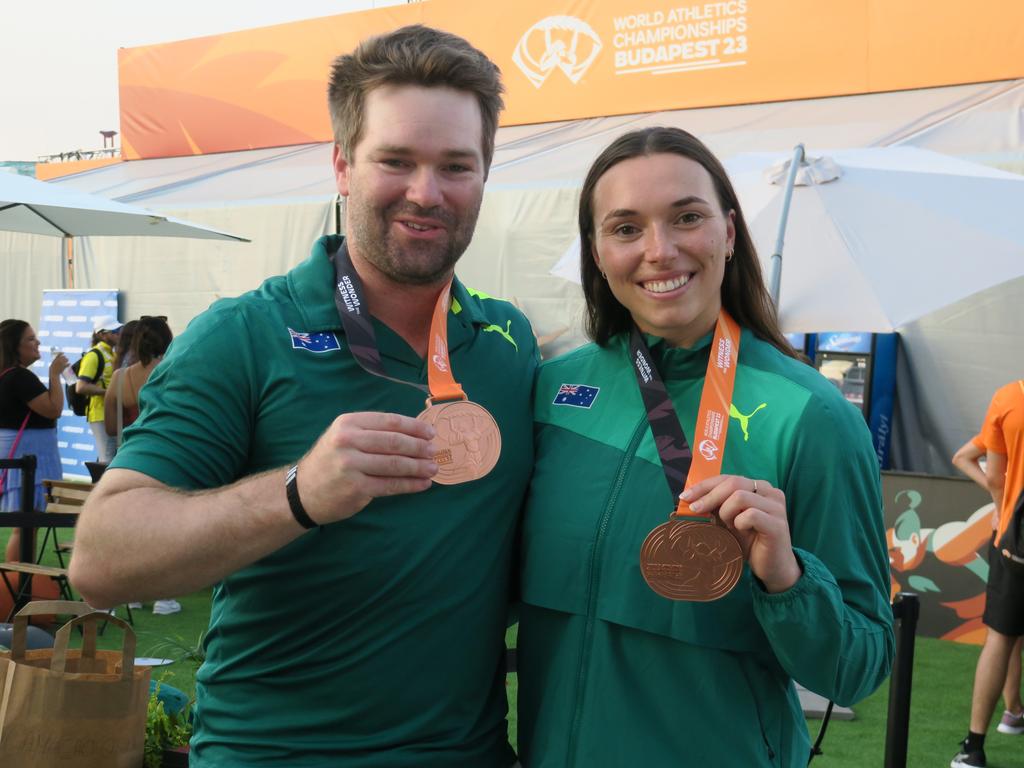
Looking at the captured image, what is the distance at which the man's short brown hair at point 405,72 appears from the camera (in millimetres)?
1901

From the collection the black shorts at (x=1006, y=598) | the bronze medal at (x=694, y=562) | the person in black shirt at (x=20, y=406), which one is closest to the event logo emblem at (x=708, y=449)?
the bronze medal at (x=694, y=562)

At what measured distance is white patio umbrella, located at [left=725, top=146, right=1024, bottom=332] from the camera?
560cm

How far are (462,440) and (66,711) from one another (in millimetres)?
1696

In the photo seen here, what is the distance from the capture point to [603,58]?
461 inches

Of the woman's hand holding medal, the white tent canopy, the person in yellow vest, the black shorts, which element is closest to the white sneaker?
the person in yellow vest

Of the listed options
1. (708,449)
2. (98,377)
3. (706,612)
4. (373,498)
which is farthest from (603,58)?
(373,498)

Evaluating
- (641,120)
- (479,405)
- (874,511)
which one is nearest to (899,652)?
(874,511)

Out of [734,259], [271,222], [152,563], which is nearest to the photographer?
[152,563]

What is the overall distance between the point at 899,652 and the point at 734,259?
6.68 ft

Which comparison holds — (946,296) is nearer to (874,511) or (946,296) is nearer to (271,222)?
(874,511)

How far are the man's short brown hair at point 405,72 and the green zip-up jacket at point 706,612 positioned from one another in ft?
2.23

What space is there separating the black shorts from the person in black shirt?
20.8 ft

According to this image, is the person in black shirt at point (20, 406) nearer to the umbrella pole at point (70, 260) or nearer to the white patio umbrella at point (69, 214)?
the white patio umbrella at point (69, 214)

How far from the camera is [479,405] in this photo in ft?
6.38
